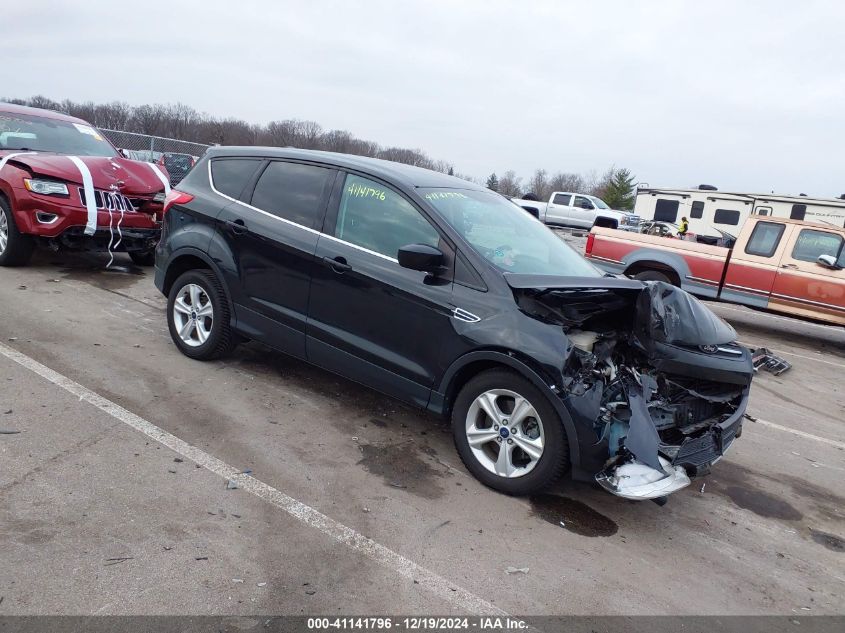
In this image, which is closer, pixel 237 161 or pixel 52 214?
pixel 237 161

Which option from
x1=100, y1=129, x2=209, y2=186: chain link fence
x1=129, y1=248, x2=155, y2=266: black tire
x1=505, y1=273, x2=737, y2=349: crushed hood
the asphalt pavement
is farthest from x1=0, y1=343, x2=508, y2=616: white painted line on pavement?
x1=100, y1=129, x2=209, y2=186: chain link fence

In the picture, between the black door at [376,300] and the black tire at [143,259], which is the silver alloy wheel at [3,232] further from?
the black door at [376,300]

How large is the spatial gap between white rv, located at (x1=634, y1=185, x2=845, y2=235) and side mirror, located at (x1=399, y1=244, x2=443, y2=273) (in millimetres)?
18510

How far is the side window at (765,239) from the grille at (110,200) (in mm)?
9357

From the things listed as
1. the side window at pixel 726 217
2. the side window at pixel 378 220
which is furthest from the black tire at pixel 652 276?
the side window at pixel 726 217

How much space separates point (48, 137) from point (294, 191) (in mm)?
5336

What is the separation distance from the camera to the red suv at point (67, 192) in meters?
6.95

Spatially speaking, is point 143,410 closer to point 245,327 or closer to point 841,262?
point 245,327

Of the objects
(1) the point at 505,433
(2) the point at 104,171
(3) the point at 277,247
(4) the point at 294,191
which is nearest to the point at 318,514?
(1) the point at 505,433

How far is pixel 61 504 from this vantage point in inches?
121

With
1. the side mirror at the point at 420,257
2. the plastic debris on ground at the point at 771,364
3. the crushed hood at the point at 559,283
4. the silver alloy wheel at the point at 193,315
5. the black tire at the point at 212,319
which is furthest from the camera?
the plastic debris on ground at the point at 771,364

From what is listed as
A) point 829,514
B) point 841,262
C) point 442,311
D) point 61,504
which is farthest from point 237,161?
point 841,262

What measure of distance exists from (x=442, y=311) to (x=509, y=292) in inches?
17.3

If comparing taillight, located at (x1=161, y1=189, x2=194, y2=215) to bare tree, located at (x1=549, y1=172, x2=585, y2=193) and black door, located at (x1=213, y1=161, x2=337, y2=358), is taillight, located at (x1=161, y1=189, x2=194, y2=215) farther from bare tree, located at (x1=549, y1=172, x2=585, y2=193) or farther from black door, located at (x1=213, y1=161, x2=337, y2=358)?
bare tree, located at (x1=549, y1=172, x2=585, y2=193)
